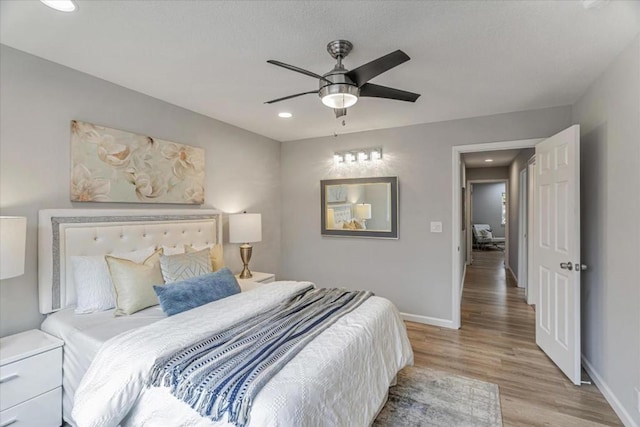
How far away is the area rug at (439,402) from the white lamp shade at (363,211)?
205 cm

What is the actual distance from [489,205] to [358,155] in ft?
30.1

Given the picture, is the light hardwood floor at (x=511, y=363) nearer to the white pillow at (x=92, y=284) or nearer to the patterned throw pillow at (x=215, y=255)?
the patterned throw pillow at (x=215, y=255)

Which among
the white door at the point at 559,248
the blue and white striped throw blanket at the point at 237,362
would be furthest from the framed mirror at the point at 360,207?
the blue and white striped throw blanket at the point at 237,362

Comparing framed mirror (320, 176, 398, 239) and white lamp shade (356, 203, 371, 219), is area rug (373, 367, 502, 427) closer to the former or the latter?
framed mirror (320, 176, 398, 239)

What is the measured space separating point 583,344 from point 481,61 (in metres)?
2.65

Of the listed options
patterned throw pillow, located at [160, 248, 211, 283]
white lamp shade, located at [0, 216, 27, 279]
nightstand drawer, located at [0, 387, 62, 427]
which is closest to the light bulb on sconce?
patterned throw pillow, located at [160, 248, 211, 283]

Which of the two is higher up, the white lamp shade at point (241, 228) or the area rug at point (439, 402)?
the white lamp shade at point (241, 228)

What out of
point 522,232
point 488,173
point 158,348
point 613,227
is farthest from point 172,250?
point 488,173

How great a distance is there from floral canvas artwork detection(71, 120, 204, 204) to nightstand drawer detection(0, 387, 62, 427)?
1.34 m

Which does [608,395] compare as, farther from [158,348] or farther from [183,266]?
[183,266]

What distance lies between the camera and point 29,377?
6.14 ft

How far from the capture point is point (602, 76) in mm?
2510

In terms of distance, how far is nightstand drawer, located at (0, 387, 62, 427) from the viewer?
1.80m

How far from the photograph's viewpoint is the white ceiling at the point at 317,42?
1.73 m
